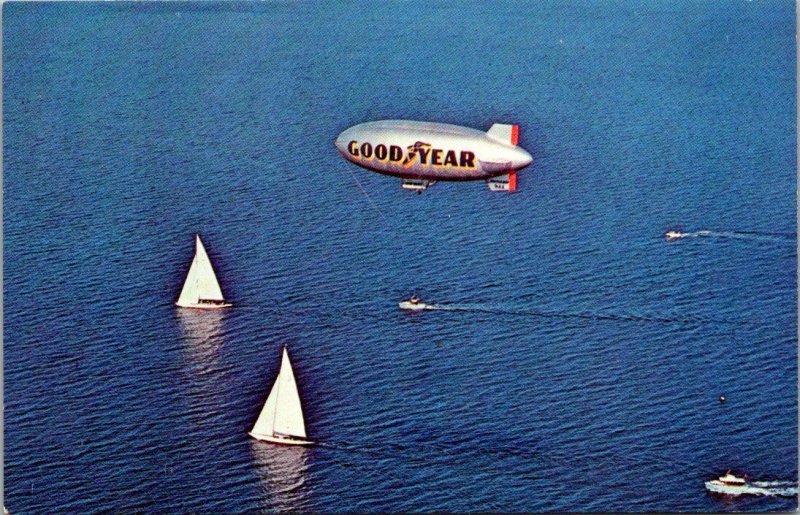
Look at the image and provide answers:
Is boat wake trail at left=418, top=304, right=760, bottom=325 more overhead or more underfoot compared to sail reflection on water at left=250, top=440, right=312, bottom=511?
more overhead

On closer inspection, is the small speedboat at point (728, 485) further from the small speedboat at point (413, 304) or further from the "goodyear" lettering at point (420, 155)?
the "goodyear" lettering at point (420, 155)

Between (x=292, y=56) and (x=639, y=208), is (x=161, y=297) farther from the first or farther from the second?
(x=639, y=208)

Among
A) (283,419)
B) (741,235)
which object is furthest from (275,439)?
(741,235)

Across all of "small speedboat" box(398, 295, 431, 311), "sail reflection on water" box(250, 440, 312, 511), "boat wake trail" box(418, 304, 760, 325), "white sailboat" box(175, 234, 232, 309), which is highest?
"white sailboat" box(175, 234, 232, 309)

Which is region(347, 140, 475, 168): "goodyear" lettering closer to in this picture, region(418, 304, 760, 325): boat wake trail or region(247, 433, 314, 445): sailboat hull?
region(418, 304, 760, 325): boat wake trail

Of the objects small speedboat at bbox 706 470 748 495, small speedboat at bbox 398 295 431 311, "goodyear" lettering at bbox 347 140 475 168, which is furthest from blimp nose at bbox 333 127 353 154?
small speedboat at bbox 706 470 748 495

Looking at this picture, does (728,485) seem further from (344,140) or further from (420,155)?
(344,140)
